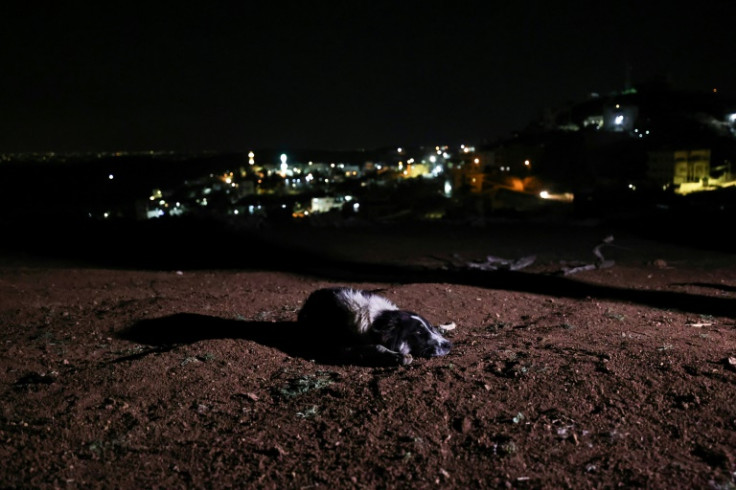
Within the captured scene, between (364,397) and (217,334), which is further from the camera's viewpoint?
(217,334)

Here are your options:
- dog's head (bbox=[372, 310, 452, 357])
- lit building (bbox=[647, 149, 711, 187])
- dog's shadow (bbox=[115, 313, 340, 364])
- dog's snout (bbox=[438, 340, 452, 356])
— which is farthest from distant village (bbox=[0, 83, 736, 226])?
dog's snout (bbox=[438, 340, 452, 356])

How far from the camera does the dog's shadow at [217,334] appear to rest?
6.84 meters

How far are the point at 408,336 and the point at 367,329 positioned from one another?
0.53 metres

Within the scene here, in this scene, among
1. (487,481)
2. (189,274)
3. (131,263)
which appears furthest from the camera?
(131,263)

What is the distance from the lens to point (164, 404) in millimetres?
5004

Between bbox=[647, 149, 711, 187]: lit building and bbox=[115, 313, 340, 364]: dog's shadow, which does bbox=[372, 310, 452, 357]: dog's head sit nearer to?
bbox=[115, 313, 340, 364]: dog's shadow

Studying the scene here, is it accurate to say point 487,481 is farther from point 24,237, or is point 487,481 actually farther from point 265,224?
point 24,237

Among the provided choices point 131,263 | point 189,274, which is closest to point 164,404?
point 189,274

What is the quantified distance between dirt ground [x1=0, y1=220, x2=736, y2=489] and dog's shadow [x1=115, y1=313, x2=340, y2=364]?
1.7 inches

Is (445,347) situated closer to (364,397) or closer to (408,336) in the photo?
(408,336)

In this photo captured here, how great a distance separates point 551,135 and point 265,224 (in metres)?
64.1

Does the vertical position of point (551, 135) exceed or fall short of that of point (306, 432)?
it exceeds it

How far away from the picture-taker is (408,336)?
673 centimetres

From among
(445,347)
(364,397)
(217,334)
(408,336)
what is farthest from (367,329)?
(217,334)
